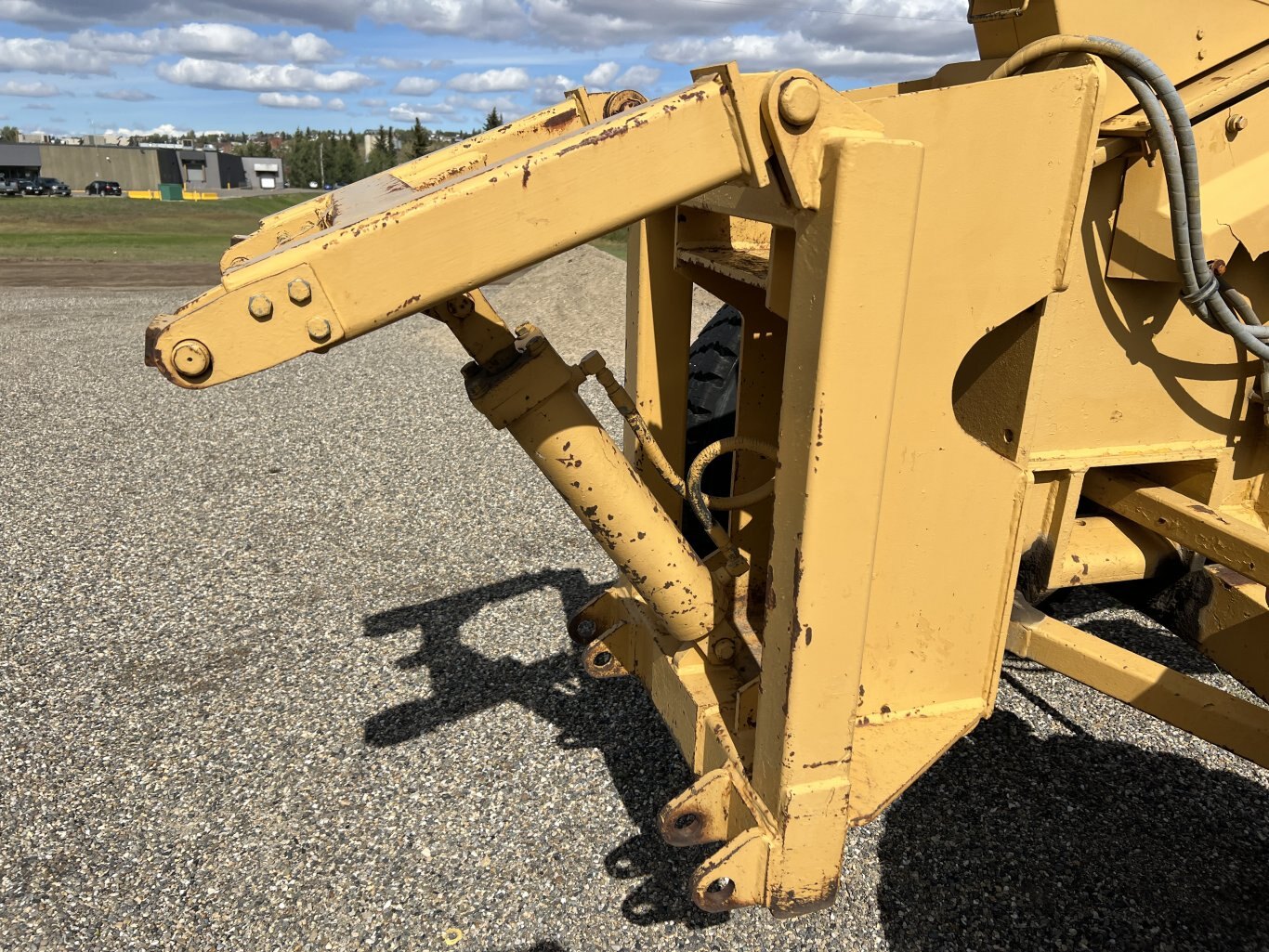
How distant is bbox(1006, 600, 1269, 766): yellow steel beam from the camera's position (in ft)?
6.30

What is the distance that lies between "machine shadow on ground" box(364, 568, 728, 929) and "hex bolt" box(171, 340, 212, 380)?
6.09 feet

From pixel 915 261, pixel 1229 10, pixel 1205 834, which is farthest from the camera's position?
pixel 1205 834

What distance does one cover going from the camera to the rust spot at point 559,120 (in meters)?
2.09

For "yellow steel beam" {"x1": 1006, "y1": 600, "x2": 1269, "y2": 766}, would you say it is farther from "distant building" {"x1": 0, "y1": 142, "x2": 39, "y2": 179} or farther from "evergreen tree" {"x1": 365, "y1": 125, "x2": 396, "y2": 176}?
"distant building" {"x1": 0, "y1": 142, "x2": 39, "y2": 179}

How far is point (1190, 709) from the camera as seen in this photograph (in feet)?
6.38

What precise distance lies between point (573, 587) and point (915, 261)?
3.11 meters

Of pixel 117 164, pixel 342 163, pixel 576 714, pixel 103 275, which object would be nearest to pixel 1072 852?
pixel 576 714

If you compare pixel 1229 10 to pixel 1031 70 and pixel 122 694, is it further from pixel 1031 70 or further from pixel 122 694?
pixel 122 694

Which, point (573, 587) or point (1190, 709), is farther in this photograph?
point (573, 587)

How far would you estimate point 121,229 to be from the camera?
86.8 feet

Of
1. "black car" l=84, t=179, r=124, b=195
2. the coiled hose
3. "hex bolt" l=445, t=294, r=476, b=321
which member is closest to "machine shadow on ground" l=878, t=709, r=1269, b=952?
the coiled hose

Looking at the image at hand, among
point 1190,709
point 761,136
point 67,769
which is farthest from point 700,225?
point 67,769

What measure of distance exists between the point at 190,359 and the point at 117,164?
7652cm

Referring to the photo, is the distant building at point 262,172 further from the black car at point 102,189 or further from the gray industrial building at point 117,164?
the black car at point 102,189
